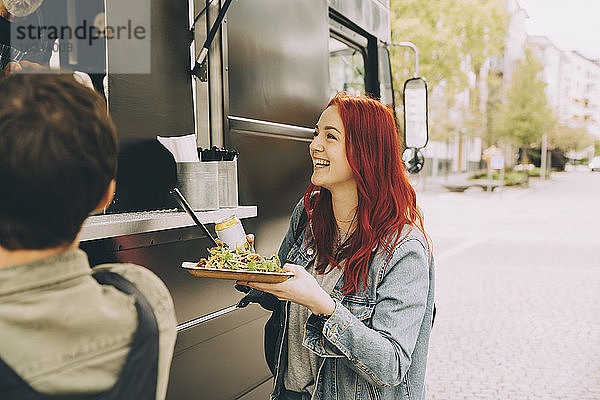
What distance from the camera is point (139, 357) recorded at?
108cm

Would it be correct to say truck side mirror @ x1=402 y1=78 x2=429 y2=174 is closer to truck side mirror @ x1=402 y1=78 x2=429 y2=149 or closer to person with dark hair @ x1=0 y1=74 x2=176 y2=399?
truck side mirror @ x1=402 y1=78 x2=429 y2=149

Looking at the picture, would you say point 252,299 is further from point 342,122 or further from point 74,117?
point 74,117

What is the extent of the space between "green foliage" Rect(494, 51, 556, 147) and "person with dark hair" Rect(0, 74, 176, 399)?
3394 cm

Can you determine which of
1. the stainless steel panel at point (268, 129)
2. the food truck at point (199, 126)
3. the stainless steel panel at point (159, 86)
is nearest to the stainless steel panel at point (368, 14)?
the food truck at point (199, 126)

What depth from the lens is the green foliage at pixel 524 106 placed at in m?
32.9

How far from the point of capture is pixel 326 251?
2.19m

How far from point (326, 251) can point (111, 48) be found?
1065 mm

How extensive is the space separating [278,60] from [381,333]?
155 cm

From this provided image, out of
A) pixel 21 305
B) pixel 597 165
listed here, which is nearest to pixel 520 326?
pixel 21 305

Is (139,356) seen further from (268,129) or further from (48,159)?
(268,129)

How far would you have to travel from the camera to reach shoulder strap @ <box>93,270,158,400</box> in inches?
42.0

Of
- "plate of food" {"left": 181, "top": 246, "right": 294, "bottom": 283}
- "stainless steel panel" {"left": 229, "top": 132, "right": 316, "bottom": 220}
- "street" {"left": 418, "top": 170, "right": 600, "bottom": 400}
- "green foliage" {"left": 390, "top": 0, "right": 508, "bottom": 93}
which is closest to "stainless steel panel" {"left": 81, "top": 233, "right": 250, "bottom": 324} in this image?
"plate of food" {"left": 181, "top": 246, "right": 294, "bottom": 283}

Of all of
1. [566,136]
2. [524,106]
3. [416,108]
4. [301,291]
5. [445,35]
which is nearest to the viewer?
[301,291]

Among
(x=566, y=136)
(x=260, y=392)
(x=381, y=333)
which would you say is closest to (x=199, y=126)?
(x=381, y=333)
